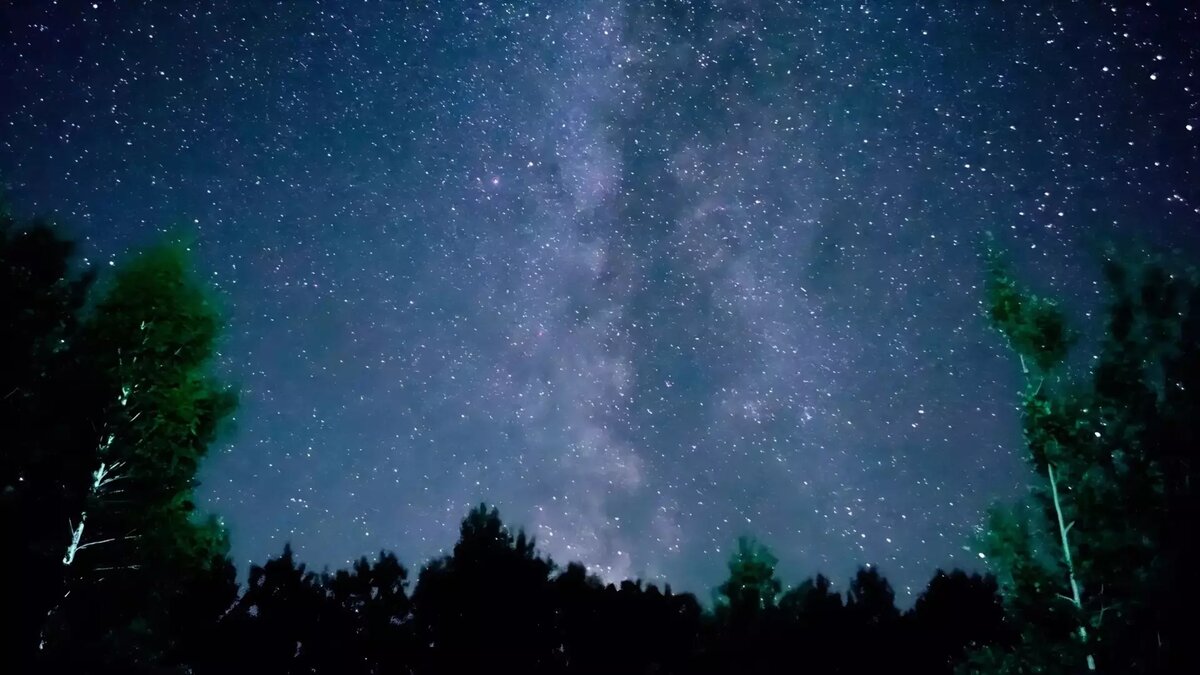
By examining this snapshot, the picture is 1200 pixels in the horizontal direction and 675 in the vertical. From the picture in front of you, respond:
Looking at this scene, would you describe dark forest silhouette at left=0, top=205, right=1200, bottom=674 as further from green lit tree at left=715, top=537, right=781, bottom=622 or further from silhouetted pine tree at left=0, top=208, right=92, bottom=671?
green lit tree at left=715, top=537, right=781, bottom=622

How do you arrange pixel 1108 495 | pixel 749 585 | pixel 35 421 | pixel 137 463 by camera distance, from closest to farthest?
pixel 1108 495
pixel 35 421
pixel 137 463
pixel 749 585

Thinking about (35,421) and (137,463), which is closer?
(35,421)

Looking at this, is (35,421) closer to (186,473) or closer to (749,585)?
(186,473)

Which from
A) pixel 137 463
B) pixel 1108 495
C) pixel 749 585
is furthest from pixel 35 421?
pixel 749 585

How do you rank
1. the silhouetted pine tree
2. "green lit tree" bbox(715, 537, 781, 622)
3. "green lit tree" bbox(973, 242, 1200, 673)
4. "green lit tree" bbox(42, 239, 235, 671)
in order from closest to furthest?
"green lit tree" bbox(973, 242, 1200, 673) → the silhouetted pine tree → "green lit tree" bbox(42, 239, 235, 671) → "green lit tree" bbox(715, 537, 781, 622)

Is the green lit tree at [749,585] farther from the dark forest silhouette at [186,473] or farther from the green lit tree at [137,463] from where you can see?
the green lit tree at [137,463]

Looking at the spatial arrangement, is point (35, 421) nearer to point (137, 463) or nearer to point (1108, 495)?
point (137, 463)

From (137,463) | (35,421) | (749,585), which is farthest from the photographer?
(749,585)

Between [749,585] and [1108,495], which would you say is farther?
[749,585]

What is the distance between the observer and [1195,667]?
638 cm

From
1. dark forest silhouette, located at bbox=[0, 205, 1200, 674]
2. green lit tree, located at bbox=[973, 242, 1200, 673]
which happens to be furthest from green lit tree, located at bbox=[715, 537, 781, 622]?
green lit tree, located at bbox=[973, 242, 1200, 673]

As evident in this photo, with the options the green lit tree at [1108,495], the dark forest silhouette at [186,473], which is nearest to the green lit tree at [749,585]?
the dark forest silhouette at [186,473]

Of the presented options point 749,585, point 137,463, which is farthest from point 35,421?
point 749,585

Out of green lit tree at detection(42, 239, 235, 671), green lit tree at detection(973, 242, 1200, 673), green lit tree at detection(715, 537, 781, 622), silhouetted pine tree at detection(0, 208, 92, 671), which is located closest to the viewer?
green lit tree at detection(973, 242, 1200, 673)
